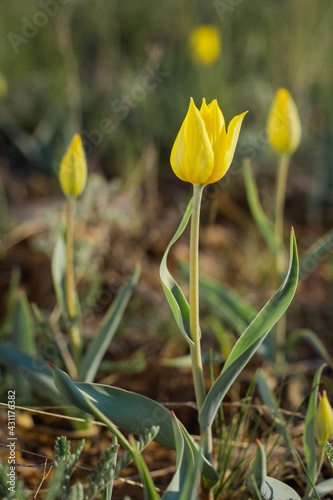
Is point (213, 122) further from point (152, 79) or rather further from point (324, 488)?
point (152, 79)

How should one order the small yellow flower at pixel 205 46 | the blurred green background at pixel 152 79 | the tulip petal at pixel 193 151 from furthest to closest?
1. the small yellow flower at pixel 205 46
2. the blurred green background at pixel 152 79
3. the tulip petal at pixel 193 151

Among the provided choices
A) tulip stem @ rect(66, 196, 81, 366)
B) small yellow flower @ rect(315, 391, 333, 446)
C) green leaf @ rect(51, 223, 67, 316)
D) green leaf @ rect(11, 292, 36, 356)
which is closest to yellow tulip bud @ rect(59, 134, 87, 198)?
tulip stem @ rect(66, 196, 81, 366)

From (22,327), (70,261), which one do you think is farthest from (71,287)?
(22,327)

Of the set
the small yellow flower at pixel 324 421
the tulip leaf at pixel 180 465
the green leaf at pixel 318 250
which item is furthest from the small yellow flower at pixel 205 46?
the tulip leaf at pixel 180 465

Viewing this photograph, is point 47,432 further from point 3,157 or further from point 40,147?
point 3,157

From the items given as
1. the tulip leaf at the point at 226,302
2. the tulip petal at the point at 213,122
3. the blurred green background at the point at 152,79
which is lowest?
the tulip leaf at the point at 226,302

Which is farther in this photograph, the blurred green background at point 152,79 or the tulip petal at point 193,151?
the blurred green background at point 152,79

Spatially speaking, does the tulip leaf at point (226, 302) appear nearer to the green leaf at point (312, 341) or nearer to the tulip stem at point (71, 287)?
the green leaf at point (312, 341)
